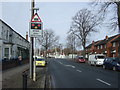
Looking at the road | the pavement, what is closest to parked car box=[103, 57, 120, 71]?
the road

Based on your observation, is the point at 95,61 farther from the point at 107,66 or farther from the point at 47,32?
the point at 47,32

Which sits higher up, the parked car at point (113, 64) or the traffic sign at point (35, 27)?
the traffic sign at point (35, 27)

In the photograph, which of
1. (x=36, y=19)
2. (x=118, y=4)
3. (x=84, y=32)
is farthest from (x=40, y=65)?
(x=84, y=32)

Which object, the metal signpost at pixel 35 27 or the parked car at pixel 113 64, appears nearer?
the metal signpost at pixel 35 27

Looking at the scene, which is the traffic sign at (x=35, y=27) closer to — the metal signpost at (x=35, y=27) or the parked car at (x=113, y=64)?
the metal signpost at (x=35, y=27)

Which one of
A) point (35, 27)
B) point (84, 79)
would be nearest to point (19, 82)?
point (35, 27)

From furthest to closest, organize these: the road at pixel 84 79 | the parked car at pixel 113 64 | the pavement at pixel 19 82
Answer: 1. the parked car at pixel 113 64
2. the road at pixel 84 79
3. the pavement at pixel 19 82

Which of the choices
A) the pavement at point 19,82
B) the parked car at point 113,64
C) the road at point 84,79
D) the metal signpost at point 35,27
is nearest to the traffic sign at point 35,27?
the metal signpost at point 35,27

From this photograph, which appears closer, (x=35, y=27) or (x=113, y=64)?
(x=35, y=27)

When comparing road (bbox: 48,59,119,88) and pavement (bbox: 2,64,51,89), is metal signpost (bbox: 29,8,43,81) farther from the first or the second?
road (bbox: 48,59,119,88)

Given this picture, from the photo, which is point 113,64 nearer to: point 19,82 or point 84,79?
point 84,79

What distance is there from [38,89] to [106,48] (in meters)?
54.9

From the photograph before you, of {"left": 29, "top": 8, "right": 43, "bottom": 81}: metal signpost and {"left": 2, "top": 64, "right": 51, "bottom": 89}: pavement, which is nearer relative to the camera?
{"left": 2, "top": 64, "right": 51, "bottom": 89}: pavement

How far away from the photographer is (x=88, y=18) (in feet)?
163
